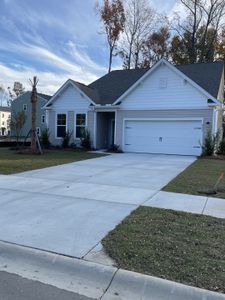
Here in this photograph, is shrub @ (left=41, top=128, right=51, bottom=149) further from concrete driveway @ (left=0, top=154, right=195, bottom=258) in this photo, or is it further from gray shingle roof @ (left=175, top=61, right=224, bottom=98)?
concrete driveway @ (left=0, top=154, right=195, bottom=258)

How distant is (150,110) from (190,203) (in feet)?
42.4

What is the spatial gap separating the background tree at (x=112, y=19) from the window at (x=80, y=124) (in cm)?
1667

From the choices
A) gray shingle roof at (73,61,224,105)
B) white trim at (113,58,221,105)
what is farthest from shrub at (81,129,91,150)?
white trim at (113,58,221,105)

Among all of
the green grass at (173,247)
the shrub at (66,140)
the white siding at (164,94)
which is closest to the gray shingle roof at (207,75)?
the white siding at (164,94)

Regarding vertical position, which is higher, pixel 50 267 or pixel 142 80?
pixel 142 80

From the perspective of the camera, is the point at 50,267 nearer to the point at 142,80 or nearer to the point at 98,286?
the point at 98,286

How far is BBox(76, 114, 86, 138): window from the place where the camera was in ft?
69.4

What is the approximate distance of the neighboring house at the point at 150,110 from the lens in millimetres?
17672

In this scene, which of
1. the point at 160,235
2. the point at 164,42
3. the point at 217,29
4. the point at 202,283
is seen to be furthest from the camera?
the point at 164,42

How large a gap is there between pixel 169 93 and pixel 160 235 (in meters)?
14.8

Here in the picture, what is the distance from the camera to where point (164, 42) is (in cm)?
3562

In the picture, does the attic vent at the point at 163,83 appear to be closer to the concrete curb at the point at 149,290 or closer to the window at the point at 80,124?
the window at the point at 80,124

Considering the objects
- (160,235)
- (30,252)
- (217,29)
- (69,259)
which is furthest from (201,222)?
(217,29)

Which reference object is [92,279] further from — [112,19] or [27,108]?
[27,108]
